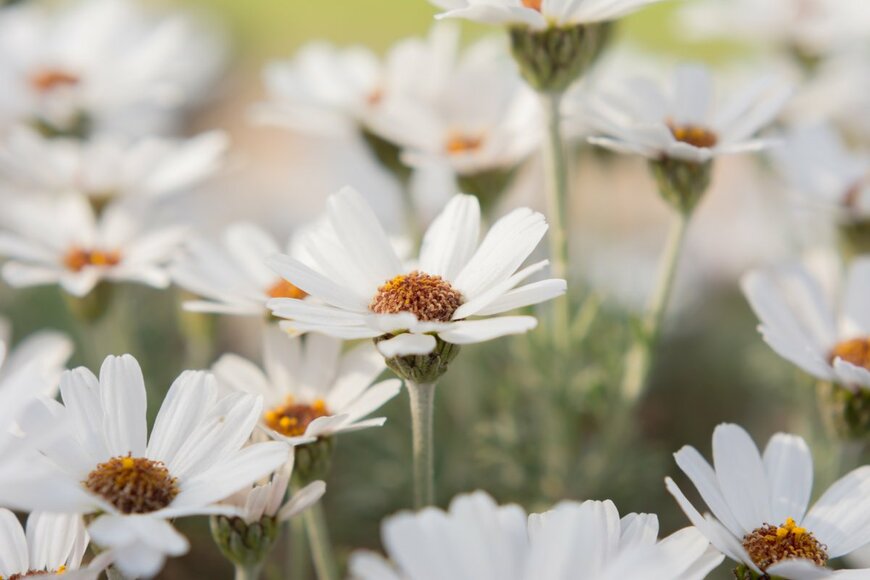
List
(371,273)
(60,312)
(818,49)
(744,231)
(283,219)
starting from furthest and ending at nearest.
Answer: (283,219), (744,231), (60,312), (818,49), (371,273)

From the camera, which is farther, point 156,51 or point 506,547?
point 156,51

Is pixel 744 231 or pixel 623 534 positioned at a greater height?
pixel 744 231

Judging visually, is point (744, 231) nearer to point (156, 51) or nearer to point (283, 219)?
point (283, 219)

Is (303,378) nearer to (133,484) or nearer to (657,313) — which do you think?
(133,484)

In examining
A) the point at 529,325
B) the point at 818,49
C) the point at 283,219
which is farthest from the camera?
the point at 283,219

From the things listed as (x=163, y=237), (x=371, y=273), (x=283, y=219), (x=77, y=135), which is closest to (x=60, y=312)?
(x=77, y=135)

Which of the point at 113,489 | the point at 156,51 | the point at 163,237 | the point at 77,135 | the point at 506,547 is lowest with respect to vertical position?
the point at 506,547
